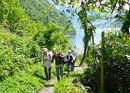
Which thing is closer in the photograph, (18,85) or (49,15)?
(18,85)

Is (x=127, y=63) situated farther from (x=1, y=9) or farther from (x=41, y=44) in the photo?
(x=1, y=9)

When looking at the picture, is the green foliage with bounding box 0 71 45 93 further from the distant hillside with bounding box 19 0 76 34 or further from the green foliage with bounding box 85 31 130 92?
the distant hillside with bounding box 19 0 76 34

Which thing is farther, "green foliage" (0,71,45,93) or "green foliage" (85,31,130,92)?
"green foliage" (0,71,45,93)

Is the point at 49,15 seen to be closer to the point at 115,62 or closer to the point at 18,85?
the point at 18,85

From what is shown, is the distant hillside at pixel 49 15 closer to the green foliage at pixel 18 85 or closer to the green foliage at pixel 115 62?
the green foliage at pixel 115 62

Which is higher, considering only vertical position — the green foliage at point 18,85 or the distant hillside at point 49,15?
the distant hillside at point 49,15

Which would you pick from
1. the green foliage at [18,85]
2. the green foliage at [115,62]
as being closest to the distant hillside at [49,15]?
the green foliage at [115,62]

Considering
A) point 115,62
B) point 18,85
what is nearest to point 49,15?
point 18,85

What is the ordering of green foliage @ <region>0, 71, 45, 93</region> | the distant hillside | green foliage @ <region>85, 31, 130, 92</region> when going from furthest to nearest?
the distant hillside → green foliage @ <region>0, 71, 45, 93</region> → green foliage @ <region>85, 31, 130, 92</region>

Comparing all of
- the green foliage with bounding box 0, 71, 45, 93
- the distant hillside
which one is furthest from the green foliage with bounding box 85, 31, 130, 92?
the green foliage with bounding box 0, 71, 45, 93

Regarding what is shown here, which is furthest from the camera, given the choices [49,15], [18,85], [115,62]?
[49,15]

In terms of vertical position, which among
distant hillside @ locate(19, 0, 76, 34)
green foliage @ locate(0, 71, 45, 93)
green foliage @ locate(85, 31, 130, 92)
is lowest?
green foliage @ locate(0, 71, 45, 93)

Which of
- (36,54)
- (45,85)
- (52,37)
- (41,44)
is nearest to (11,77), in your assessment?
(45,85)

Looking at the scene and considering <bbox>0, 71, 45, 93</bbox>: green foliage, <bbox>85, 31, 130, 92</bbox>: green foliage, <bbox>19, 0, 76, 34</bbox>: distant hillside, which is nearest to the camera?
<bbox>85, 31, 130, 92</bbox>: green foliage
